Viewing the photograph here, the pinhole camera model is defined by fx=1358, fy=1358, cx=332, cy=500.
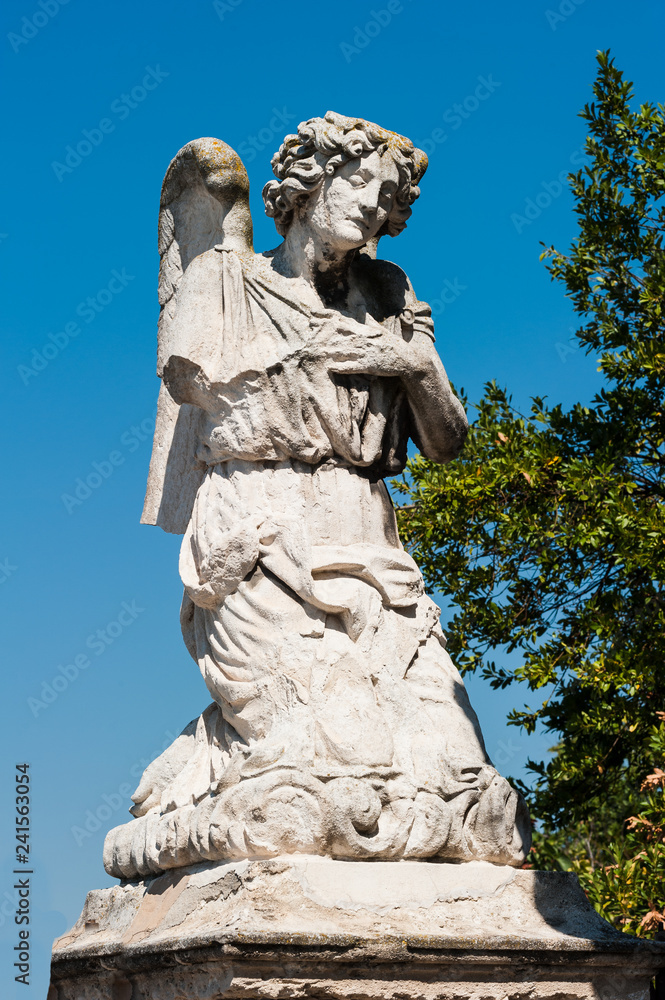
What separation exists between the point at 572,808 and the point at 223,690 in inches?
148

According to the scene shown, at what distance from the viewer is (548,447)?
8766 mm

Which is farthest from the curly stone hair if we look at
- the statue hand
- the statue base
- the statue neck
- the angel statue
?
the statue base

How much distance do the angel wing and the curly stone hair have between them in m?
0.35

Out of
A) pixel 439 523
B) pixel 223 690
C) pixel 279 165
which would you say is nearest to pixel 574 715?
pixel 439 523

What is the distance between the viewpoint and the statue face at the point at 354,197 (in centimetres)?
575

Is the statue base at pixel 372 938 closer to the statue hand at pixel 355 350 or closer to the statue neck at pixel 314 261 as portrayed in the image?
the statue hand at pixel 355 350

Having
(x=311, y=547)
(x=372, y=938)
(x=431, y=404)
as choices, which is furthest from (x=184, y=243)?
(x=372, y=938)

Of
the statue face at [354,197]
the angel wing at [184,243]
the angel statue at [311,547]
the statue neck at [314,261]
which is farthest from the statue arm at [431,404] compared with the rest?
the angel wing at [184,243]

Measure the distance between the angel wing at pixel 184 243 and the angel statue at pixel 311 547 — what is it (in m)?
0.02

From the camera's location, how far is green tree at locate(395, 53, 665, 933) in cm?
781

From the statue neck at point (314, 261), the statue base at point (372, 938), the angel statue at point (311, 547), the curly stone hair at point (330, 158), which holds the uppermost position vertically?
the curly stone hair at point (330, 158)

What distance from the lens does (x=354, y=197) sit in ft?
18.9

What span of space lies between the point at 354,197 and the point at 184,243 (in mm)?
1203

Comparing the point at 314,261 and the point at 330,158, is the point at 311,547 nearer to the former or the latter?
the point at 314,261
